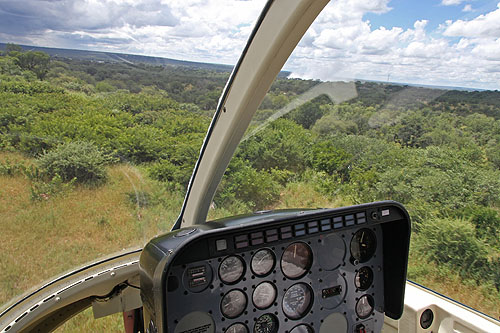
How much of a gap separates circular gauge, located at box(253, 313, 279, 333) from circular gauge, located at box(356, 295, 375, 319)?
0.53 meters

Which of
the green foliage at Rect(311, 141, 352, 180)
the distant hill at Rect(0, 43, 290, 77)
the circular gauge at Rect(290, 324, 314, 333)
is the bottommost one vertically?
the circular gauge at Rect(290, 324, 314, 333)

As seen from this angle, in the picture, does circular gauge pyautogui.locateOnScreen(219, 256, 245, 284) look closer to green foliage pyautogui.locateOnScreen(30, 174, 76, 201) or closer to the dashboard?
the dashboard

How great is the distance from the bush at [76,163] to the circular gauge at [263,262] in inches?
46.3

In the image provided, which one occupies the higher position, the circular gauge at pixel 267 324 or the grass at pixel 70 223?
the grass at pixel 70 223

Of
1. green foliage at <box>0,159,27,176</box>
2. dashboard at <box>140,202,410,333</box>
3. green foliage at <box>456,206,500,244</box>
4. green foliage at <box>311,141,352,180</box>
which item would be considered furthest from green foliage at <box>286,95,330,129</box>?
green foliage at <box>0,159,27,176</box>

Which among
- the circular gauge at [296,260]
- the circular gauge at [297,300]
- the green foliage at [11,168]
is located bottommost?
the circular gauge at [297,300]

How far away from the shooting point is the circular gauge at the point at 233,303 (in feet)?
5.51

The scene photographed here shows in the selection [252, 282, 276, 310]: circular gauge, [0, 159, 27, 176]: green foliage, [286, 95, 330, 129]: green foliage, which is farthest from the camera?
[286, 95, 330, 129]: green foliage

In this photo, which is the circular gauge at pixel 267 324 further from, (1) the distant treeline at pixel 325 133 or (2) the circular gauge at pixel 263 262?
(1) the distant treeline at pixel 325 133

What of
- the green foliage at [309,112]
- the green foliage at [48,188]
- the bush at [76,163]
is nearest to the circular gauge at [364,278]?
the green foliage at [309,112]

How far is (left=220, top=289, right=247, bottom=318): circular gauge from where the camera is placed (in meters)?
1.68

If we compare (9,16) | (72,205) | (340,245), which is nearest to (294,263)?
(340,245)

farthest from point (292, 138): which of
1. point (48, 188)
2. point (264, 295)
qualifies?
point (48, 188)

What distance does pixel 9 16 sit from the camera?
1774 mm
